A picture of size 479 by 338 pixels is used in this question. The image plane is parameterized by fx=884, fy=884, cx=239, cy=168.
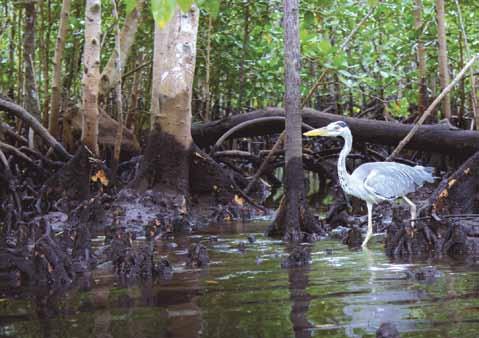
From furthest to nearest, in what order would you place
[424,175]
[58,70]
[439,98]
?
1. [58,70]
2. [439,98]
3. [424,175]

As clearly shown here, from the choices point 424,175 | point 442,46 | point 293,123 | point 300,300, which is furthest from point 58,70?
point 300,300

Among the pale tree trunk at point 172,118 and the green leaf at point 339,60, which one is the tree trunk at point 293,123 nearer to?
the green leaf at point 339,60

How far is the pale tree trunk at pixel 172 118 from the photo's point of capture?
31.0 ft

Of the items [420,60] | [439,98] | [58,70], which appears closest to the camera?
[439,98]

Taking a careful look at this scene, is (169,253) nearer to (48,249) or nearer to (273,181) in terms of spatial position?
(48,249)

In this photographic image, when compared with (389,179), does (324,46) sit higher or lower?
higher

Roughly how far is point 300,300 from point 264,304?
192 mm

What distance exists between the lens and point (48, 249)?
517 cm

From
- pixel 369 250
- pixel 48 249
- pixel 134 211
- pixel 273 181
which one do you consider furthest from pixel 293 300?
pixel 273 181

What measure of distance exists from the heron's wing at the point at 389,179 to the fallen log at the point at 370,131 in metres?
2.91

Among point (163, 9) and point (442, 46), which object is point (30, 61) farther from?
point (163, 9)

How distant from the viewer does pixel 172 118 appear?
31.0 feet

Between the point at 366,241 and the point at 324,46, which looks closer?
the point at 366,241

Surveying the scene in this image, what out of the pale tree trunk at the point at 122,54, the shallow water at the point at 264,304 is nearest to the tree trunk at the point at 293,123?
the shallow water at the point at 264,304
